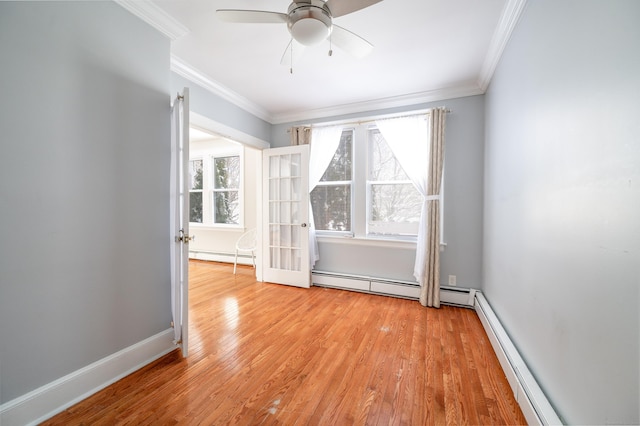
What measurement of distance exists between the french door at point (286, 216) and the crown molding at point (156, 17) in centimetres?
195

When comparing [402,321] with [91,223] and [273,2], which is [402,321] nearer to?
[91,223]

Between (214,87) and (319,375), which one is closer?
(319,375)

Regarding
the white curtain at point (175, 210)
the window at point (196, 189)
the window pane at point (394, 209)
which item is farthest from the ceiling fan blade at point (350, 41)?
the window at point (196, 189)

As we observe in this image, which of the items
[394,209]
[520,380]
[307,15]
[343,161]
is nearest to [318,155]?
[343,161]

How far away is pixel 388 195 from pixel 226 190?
364 cm

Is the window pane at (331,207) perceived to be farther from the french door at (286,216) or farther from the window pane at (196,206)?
the window pane at (196,206)

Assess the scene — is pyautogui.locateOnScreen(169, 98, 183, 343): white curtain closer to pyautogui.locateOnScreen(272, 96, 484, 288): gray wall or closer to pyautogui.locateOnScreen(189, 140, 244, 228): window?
pyautogui.locateOnScreen(272, 96, 484, 288): gray wall

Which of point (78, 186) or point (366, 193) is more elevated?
point (366, 193)

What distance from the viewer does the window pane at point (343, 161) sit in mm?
3797

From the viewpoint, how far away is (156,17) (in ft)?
6.29

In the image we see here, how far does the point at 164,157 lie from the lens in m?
2.08

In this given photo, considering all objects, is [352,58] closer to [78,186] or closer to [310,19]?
[310,19]

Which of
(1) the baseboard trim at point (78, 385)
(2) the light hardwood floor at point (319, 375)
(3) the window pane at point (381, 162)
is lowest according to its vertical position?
(2) the light hardwood floor at point (319, 375)

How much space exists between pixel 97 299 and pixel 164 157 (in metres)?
1.15
